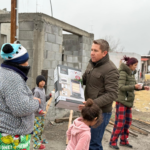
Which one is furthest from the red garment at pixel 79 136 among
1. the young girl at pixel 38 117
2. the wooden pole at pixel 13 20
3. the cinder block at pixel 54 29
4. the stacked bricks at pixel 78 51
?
the stacked bricks at pixel 78 51

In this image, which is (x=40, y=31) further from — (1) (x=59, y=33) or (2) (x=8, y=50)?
(2) (x=8, y=50)

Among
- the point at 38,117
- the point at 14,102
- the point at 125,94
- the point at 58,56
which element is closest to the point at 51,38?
the point at 58,56

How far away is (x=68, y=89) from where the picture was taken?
111 inches

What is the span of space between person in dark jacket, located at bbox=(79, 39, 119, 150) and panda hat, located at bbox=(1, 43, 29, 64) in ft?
3.59

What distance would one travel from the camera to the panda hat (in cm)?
218

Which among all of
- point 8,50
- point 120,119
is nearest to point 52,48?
point 120,119

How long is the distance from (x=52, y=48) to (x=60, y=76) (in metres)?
3.20

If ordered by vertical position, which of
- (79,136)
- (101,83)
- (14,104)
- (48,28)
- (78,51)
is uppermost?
(48,28)

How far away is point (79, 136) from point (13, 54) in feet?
3.73

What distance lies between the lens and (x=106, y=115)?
304 centimetres

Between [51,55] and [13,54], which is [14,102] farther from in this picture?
[51,55]

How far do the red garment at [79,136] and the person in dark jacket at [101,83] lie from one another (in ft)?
1.72

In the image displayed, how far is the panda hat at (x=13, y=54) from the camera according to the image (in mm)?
2182

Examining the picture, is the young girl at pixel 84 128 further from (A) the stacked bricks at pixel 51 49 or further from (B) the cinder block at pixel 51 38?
(B) the cinder block at pixel 51 38
